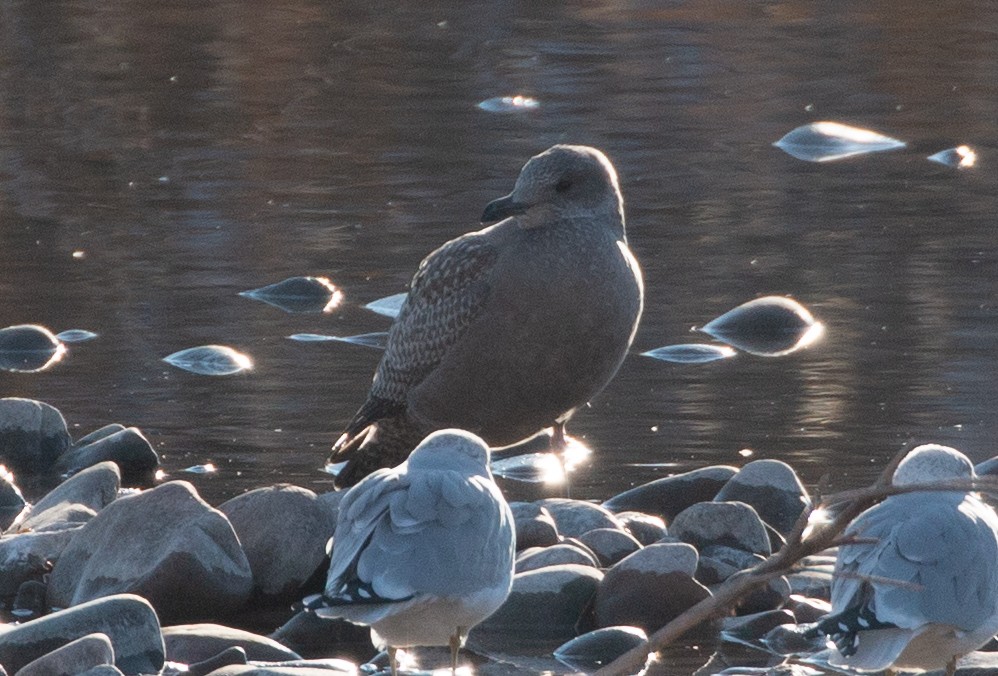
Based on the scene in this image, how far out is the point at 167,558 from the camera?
640cm

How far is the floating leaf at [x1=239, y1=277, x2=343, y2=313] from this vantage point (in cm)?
1059

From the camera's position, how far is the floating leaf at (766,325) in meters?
9.62

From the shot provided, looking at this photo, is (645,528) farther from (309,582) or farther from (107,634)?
(107,634)

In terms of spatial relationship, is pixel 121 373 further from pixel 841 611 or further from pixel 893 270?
pixel 841 611

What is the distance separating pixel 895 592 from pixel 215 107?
12.4 metres

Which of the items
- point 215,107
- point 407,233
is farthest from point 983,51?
point 407,233

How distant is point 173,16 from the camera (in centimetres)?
2122

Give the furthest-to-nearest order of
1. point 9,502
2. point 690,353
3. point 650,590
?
point 690,353 → point 9,502 → point 650,590

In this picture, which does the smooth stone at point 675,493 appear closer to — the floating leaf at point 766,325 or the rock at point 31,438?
the floating leaf at point 766,325

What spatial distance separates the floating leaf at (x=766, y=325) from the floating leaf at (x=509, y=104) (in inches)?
248

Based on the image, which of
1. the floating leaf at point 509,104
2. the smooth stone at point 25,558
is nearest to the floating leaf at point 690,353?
the smooth stone at point 25,558

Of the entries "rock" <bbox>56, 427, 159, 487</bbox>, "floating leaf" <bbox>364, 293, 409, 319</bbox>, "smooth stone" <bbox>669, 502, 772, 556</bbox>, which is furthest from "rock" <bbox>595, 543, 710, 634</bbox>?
"floating leaf" <bbox>364, 293, 409, 319</bbox>

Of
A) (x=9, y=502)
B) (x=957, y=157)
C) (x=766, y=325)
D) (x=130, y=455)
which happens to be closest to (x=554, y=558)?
(x=130, y=455)

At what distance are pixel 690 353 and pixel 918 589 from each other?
4.61m
